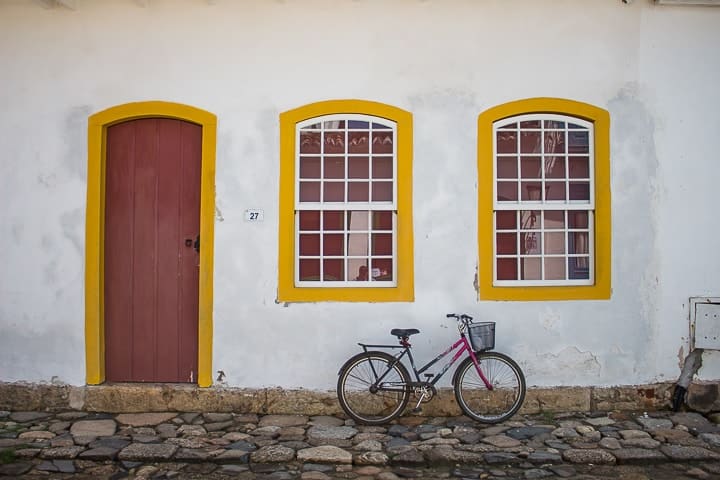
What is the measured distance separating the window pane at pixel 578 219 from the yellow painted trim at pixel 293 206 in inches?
66.7

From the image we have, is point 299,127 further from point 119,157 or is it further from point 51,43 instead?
point 51,43

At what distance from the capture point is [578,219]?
22.6 feet

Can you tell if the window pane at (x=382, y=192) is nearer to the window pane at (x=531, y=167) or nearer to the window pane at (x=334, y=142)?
the window pane at (x=334, y=142)

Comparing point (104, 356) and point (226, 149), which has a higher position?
point (226, 149)

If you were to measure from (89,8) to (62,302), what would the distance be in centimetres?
299

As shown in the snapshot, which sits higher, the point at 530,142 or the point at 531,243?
the point at 530,142

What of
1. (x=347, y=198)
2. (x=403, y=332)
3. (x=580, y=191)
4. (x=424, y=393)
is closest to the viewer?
(x=403, y=332)

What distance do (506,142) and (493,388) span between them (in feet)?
8.16

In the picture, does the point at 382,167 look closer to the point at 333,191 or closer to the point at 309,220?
the point at 333,191

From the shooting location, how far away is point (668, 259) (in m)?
6.76

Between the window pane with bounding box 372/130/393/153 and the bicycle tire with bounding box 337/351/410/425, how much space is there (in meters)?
2.06

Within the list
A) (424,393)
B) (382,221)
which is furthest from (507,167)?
(424,393)

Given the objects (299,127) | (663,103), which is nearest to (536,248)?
(663,103)

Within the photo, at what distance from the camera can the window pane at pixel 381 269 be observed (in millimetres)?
6789
